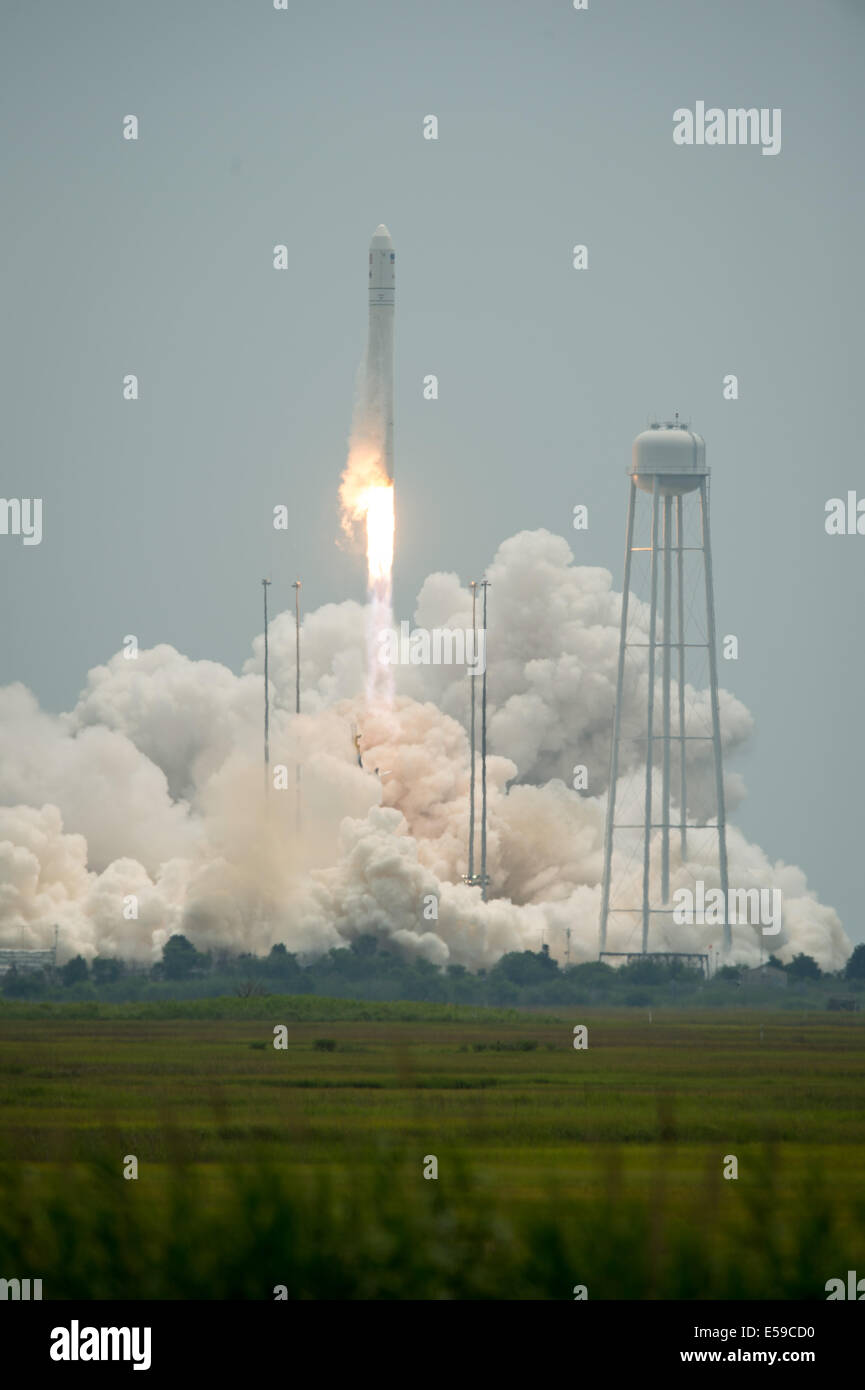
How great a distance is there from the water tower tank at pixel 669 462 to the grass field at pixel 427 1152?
16.6 meters

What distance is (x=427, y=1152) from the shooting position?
37375 mm

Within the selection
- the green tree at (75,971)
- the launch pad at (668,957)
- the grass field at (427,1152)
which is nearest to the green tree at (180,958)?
the green tree at (75,971)

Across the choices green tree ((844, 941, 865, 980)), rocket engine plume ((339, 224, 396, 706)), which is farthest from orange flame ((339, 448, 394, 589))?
green tree ((844, 941, 865, 980))

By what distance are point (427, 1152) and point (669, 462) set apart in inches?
1947

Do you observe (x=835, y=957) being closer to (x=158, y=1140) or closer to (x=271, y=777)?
(x=271, y=777)

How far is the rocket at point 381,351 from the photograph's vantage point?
79562mm

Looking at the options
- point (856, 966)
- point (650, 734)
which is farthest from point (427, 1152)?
point (856, 966)

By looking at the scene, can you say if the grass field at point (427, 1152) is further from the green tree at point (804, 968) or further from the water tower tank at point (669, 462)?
the water tower tank at point (669, 462)

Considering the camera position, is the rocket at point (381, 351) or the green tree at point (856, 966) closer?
the rocket at point (381, 351)

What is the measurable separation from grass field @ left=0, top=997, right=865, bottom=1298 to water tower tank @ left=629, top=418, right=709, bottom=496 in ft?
54.3

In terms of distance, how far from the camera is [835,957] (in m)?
96.8

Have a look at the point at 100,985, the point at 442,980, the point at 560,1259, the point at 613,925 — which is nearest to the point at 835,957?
the point at 613,925

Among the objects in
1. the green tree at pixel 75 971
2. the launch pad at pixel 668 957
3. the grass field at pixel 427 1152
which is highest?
the launch pad at pixel 668 957
